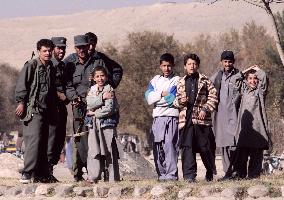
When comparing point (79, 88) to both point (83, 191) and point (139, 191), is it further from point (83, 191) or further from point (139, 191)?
point (139, 191)

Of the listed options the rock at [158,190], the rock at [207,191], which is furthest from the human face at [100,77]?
the rock at [207,191]

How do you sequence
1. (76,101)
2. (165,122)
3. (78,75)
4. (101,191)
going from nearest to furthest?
(101,191)
(165,122)
(76,101)
(78,75)

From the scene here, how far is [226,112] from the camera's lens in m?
12.2

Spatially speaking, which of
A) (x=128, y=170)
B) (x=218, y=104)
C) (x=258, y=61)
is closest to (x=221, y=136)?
(x=218, y=104)

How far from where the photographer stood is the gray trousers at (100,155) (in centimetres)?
A: 1132

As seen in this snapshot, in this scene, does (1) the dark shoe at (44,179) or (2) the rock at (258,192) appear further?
(1) the dark shoe at (44,179)

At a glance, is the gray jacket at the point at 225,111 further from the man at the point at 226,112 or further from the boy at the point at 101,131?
the boy at the point at 101,131

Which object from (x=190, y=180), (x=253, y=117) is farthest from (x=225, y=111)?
(x=190, y=180)

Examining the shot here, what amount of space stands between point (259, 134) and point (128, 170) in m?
6.33

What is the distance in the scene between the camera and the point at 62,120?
12.1 metres

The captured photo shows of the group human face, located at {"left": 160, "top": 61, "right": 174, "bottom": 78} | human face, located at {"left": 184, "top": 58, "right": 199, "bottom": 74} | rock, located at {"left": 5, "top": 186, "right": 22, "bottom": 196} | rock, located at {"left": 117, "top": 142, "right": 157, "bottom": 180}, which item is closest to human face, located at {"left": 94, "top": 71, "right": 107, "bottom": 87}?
human face, located at {"left": 160, "top": 61, "right": 174, "bottom": 78}

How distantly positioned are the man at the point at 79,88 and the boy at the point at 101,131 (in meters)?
0.38

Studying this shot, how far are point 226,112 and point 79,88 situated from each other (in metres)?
2.09

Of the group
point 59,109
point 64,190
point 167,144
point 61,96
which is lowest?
point 64,190
